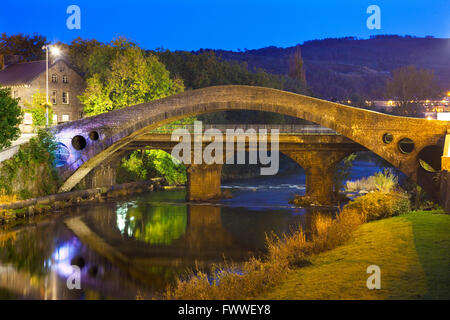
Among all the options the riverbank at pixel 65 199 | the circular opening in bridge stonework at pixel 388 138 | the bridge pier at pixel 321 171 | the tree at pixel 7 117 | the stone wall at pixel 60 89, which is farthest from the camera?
the stone wall at pixel 60 89

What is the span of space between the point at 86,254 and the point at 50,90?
42.4 metres

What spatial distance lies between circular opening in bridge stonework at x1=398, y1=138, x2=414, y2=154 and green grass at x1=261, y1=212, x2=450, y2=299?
53.0ft

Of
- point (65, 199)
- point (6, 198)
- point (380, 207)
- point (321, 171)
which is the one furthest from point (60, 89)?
point (380, 207)

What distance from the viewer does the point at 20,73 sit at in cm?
6644

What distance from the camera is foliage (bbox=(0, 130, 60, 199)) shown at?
122ft

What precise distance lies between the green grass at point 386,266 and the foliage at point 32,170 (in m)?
26.4

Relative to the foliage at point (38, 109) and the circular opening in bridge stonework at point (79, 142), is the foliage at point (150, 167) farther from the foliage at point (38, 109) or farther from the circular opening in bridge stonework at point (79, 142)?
the circular opening in bridge stonework at point (79, 142)

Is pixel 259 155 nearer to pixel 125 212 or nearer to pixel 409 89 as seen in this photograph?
pixel 125 212

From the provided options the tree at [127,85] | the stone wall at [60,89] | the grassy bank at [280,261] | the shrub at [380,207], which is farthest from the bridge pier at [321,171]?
the stone wall at [60,89]

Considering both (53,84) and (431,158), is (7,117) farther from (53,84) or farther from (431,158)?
(431,158)

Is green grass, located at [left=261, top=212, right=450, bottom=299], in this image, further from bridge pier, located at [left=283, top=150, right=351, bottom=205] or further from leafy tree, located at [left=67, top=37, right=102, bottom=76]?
leafy tree, located at [left=67, top=37, right=102, bottom=76]

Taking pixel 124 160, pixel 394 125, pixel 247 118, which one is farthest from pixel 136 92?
pixel 394 125

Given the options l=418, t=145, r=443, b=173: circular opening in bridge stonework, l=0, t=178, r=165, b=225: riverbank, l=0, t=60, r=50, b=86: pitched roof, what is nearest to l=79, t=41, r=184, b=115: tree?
l=0, t=60, r=50, b=86: pitched roof

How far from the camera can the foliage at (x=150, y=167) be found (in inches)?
2266
